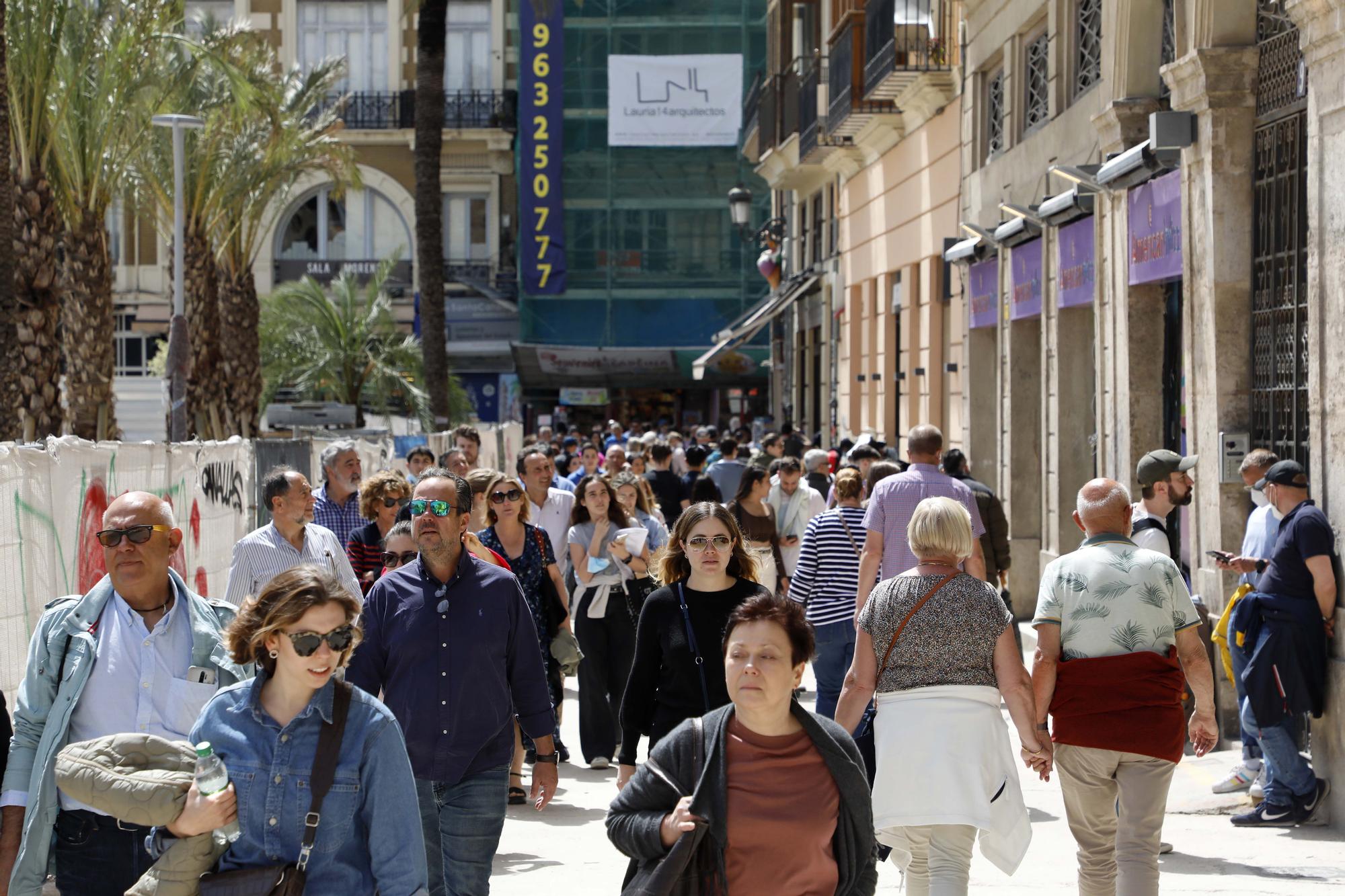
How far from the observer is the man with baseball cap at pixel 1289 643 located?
836 cm

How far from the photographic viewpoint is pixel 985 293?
1814 centimetres

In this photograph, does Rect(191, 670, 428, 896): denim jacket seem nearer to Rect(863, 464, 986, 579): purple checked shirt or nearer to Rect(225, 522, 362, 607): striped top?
Rect(225, 522, 362, 607): striped top

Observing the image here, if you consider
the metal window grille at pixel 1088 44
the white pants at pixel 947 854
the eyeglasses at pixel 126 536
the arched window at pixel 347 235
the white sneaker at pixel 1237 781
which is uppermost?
the arched window at pixel 347 235

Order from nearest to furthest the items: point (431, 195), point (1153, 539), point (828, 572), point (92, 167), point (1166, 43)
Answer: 1. point (1153, 539)
2. point (828, 572)
3. point (1166, 43)
4. point (92, 167)
5. point (431, 195)

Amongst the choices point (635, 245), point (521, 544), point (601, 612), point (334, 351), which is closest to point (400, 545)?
point (521, 544)

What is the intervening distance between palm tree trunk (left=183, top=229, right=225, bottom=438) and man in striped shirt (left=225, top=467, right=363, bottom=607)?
2062 centimetres

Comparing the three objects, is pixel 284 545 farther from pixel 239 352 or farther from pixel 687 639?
pixel 239 352

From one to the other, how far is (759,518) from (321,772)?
319 inches

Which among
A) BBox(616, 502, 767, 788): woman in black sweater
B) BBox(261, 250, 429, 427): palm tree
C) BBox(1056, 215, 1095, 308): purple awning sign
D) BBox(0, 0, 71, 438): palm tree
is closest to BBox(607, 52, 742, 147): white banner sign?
BBox(261, 250, 429, 427): palm tree

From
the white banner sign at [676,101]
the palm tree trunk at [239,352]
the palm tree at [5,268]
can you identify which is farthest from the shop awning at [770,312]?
the palm tree at [5,268]

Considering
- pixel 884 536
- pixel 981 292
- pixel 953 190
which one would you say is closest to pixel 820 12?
pixel 953 190

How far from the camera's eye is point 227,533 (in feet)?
42.0

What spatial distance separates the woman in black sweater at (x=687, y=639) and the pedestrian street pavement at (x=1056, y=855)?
138 centimetres

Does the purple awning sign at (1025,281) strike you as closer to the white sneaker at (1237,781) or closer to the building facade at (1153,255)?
the building facade at (1153,255)
